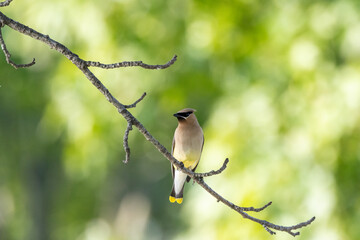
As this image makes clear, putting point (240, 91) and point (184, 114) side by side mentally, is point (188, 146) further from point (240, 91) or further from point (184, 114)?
point (240, 91)

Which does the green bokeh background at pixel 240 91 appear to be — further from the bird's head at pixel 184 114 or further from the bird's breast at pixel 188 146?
the bird's head at pixel 184 114

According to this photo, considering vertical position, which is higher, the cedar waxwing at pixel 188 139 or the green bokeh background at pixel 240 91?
the green bokeh background at pixel 240 91

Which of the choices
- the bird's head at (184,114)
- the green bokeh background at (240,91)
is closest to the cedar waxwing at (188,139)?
the bird's head at (184,114)

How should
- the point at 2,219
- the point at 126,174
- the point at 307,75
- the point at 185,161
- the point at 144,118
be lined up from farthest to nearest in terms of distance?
1. the point at 126,174
2. the point at 2,219
3. the point at 144,118
4. the point at 307,75
5. the point at 185,161

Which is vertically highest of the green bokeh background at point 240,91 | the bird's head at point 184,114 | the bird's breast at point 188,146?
the green bokeh background at point 240,91

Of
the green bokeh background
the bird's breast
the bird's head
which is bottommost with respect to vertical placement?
the bird's breast

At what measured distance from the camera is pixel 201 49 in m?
8.19

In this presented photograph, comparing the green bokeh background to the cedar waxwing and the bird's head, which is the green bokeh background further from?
the bird's head

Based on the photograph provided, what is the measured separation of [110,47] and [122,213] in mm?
16766

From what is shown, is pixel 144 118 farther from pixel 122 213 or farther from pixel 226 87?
pixel 122 213

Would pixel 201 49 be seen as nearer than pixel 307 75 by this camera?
No

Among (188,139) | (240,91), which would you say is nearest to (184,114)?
(188,139)

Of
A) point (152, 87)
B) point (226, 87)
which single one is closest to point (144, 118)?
point (152, 87)

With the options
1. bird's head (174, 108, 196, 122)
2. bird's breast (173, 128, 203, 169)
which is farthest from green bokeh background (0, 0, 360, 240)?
bird's head (174, 108, 196, 122)
